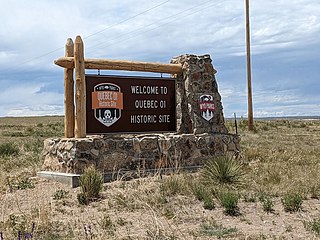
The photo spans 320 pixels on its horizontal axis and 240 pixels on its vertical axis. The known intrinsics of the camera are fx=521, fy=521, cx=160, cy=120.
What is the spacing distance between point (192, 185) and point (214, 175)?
106 cm

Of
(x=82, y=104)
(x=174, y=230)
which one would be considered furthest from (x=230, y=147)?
(x=174, y=230)

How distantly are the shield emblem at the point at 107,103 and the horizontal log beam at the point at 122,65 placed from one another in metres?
0.60

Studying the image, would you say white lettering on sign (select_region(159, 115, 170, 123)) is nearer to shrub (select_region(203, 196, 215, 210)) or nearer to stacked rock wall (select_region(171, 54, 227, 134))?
stacked rock wall (select_region(171, 54, 227, 134))

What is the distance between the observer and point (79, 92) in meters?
14.9

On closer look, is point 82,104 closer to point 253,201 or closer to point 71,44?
point 71,44

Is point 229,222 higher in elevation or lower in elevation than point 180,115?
lower

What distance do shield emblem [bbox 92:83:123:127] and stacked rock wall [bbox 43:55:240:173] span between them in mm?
554

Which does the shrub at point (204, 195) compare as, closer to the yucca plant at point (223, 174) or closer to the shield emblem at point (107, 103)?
the yucca plant at point (223, 174)

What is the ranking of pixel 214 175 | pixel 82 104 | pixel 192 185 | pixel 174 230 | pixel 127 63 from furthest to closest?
1. pixel 127 63
2. pixel 82 104
3. pixel 214 175
4. pixel 192 185
5. pixel 174 230

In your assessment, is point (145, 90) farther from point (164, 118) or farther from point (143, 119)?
point (164, 118)

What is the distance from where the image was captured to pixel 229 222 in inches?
372

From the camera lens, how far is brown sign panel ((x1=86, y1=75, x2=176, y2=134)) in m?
15.3

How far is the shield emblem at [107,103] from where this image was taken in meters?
15.3

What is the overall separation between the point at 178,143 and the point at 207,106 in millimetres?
1965
